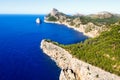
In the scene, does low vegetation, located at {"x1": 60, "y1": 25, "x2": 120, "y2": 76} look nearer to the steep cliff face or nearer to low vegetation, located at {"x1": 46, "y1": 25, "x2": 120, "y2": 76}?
low vegetation, located at {"x1": 46, "y1": 25, "x2": 120, "y2": 76}

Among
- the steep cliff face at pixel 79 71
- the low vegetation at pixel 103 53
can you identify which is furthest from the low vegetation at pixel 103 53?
the steep cliff face at pixel 79 71

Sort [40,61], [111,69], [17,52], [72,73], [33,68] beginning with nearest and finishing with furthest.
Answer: [111,69] → [72,73] → [33,68] → [40,61] → [17,52]

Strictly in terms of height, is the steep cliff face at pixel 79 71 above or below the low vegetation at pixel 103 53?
below

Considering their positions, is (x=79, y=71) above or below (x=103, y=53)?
below

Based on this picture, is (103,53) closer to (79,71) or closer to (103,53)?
(103,53)

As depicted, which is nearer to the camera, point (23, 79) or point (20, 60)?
point (23, 79)

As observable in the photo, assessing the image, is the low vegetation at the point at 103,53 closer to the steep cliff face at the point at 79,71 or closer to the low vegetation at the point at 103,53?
the low vegetation at the point at 103,53

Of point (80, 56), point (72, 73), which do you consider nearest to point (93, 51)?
point (80, 56)

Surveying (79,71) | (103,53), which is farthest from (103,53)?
(79,71)

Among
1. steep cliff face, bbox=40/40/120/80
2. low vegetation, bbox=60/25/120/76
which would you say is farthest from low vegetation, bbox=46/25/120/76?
steep cliff face, bbox=40/40/120/80

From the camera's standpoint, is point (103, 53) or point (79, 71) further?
point (103, 53)

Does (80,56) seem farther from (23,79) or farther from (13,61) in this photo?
(13,61)
